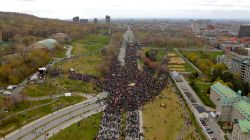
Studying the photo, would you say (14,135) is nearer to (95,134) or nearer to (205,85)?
(95,134)

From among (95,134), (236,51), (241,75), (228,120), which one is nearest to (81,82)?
(95,134)

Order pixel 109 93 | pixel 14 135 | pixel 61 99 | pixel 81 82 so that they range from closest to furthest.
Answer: pixel 14 135 < pixel 61 99 < pixel 109 93 < pixel 81 82

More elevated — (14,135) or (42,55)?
(42,55)

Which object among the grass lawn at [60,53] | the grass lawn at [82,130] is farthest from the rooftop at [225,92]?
the grass lawn at [60,53]

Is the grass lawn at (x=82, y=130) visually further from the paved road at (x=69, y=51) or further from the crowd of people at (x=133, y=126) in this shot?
the paved road at (x=69, y=51)

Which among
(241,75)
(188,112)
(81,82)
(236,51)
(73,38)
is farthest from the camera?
(73,38)

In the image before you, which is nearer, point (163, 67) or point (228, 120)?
point (228, 120)
